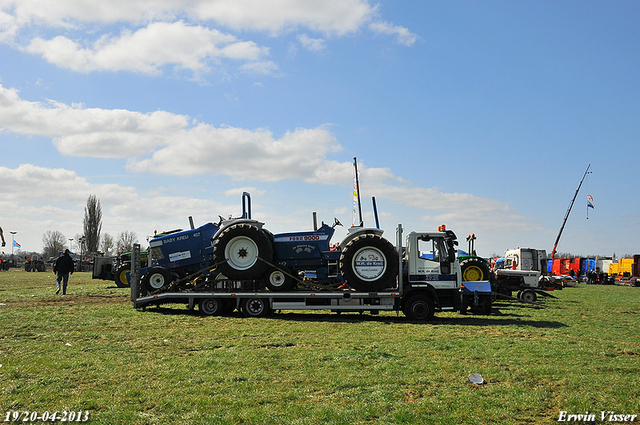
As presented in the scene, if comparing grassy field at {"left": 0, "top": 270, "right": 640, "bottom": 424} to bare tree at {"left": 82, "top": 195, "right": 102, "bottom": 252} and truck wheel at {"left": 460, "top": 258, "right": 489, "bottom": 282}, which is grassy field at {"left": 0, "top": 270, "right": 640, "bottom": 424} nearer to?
truck wheel at {"left": 460, "top": 258, "right": 489, "bottom": 282}

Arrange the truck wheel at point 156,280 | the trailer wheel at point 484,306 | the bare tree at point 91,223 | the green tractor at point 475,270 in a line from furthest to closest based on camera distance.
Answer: the bare tree at point 91,223 → the green tractor at point 475,270 → the truck wheel at point 156,280 → the trailer wheel at point 484,306

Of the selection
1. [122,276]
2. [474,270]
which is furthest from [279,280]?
[122,276]

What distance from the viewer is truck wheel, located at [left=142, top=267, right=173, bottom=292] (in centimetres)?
1634

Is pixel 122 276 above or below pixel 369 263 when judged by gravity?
below

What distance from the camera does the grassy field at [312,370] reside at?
19.6ft

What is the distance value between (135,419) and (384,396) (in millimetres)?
2985

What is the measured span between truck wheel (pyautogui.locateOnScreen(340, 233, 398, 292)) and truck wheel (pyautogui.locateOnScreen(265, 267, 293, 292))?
172cm

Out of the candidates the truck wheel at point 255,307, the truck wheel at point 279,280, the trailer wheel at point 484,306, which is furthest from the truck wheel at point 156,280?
the trailer wheel at point 484,306

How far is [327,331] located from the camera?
40.5 ft

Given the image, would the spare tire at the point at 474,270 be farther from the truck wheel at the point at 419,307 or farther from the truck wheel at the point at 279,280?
the truck wheel at the point at 279,280

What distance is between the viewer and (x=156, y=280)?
16375 millimetres

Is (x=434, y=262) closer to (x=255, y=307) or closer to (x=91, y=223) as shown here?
(x=255, y=307)

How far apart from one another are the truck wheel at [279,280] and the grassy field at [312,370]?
1.38 metres

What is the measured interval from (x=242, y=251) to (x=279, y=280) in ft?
4.69
